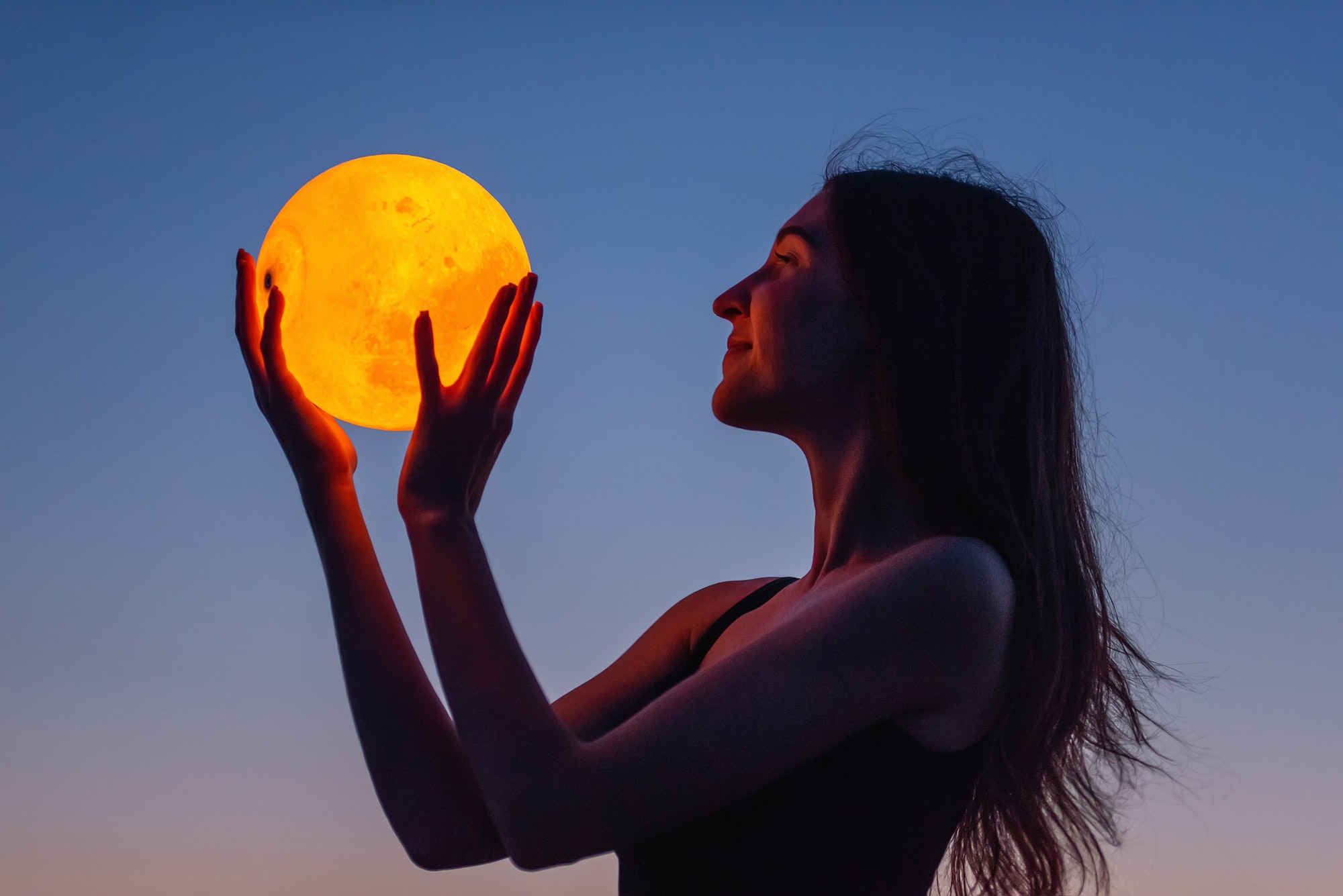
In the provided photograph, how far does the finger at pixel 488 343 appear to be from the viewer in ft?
7.75

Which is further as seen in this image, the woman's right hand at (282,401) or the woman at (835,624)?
the woman's right hand at (282,401)

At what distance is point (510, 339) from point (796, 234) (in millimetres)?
712

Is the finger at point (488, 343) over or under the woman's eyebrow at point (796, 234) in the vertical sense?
under

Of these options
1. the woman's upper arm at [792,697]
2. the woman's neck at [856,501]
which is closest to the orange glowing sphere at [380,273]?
the woman's neck at [856,501]

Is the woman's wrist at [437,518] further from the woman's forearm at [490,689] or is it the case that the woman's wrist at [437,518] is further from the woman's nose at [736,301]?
the woman's nose at [736,301]

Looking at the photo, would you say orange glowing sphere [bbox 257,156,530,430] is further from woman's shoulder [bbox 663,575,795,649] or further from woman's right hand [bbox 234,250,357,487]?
woman's shoulder [bbox 663,575,795,649]

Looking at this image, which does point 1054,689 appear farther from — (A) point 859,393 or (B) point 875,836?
(A) point 859,393

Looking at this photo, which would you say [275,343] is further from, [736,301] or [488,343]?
[736,301]

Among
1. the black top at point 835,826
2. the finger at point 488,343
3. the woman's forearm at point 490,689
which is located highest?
the finger at point 488,343

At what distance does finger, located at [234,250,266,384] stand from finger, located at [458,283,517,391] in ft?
1.77

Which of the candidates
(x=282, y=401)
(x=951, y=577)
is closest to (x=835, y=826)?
(x=951, y=577)

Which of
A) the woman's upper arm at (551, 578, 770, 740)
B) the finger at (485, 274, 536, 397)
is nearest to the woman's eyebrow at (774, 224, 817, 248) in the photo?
the finger at (485, 274, 536, 397)

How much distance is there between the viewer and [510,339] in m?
2.39

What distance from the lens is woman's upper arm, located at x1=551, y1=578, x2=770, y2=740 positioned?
9.09ft
